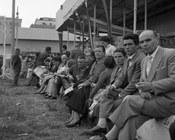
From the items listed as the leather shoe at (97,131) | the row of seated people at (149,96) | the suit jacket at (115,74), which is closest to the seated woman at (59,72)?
the suit jacket at (115,74)

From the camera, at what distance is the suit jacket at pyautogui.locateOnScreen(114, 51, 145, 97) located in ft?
12.2

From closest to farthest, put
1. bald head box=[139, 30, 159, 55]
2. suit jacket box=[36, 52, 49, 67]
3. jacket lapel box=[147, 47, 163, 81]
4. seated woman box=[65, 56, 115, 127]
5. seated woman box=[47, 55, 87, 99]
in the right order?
jacket lapel box=[147, 47, 163, 81], bald head box=[139, 30, 159, 55], seated woman box=[65, 56, 115, 127], seated woman box=[47, 55, 87, 99], suit jacket box=[36, 52, 49, 67]

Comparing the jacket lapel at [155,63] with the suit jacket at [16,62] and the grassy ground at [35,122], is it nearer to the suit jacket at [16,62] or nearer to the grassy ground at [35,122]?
the grassy ground at [35,122]

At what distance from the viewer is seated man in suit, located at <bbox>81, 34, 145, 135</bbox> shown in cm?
373

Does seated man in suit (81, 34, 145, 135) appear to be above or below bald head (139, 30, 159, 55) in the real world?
below

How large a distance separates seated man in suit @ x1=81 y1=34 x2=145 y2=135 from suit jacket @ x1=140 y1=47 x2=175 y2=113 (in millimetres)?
545

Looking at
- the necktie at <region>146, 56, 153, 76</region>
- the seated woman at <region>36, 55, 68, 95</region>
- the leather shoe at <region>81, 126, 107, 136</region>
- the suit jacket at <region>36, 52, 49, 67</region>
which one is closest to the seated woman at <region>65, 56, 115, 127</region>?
the leather shoe at <region>81, 126, 107, 136</region>

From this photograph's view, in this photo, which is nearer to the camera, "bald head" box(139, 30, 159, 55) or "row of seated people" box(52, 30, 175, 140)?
"row of seated people" box(52, 30, 175, 140)

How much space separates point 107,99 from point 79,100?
1.07m

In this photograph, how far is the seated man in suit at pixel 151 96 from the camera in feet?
9.48

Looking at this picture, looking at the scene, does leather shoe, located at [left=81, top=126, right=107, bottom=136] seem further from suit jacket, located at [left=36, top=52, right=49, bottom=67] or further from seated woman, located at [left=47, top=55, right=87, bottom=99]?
suit jacket, located at [left=36, top=52, right=49, bottom=67]

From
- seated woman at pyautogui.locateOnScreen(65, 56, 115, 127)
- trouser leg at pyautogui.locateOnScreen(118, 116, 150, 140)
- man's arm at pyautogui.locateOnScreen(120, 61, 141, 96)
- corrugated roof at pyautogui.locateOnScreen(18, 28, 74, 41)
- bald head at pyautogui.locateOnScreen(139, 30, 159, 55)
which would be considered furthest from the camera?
corrugated roof at pyautogui.locateOnScreen(18, 28, 74, 41)

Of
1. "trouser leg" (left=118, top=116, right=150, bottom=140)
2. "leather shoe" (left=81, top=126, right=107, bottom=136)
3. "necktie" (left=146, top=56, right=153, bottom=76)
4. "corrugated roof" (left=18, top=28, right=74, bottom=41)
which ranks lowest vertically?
"leather shoe" (left=81, top=126, right=107, bottom=136)

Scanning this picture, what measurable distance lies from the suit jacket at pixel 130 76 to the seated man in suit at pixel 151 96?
0.42 m
